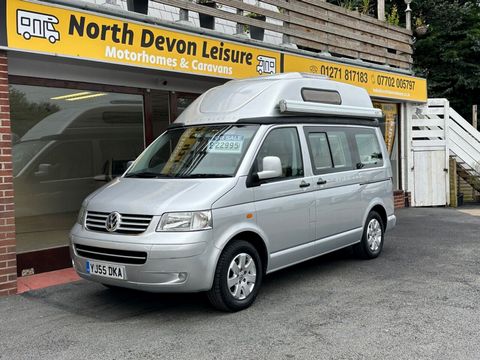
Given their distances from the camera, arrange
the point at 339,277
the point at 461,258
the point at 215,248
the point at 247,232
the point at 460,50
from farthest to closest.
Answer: the point at 460,50, the point at 461,258, the point at 339,277, the point at 247,232, the point at 215,248

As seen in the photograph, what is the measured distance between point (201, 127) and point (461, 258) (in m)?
4.21

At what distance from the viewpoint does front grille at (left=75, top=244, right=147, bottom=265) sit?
4.57 metres

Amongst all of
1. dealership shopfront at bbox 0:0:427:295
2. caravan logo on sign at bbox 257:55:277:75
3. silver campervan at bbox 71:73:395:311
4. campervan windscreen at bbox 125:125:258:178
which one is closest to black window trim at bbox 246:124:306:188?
silver campervan at bbox 71:73:395:311

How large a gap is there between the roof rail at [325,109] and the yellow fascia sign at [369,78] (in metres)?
2.32

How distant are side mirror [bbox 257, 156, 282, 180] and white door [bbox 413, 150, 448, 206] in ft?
30.3

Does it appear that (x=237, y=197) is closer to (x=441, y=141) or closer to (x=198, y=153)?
(x=198, y=153)

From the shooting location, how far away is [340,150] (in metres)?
6.66

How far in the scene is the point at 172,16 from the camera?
8.89 meters

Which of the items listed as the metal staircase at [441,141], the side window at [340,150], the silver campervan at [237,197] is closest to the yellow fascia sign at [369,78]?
the metal staircase at [441,141]

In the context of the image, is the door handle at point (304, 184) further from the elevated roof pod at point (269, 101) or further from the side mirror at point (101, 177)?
the side mirror at point (101, 177)

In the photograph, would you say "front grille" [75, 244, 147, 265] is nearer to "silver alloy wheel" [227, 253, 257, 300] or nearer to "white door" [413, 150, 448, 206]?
"silver alloy wheel" [227, 253, 257, 300]

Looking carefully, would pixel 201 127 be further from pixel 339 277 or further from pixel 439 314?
pixel 439 314

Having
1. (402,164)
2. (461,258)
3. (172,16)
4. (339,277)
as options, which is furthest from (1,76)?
(402,164)

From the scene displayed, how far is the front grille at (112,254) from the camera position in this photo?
15.0 ft
